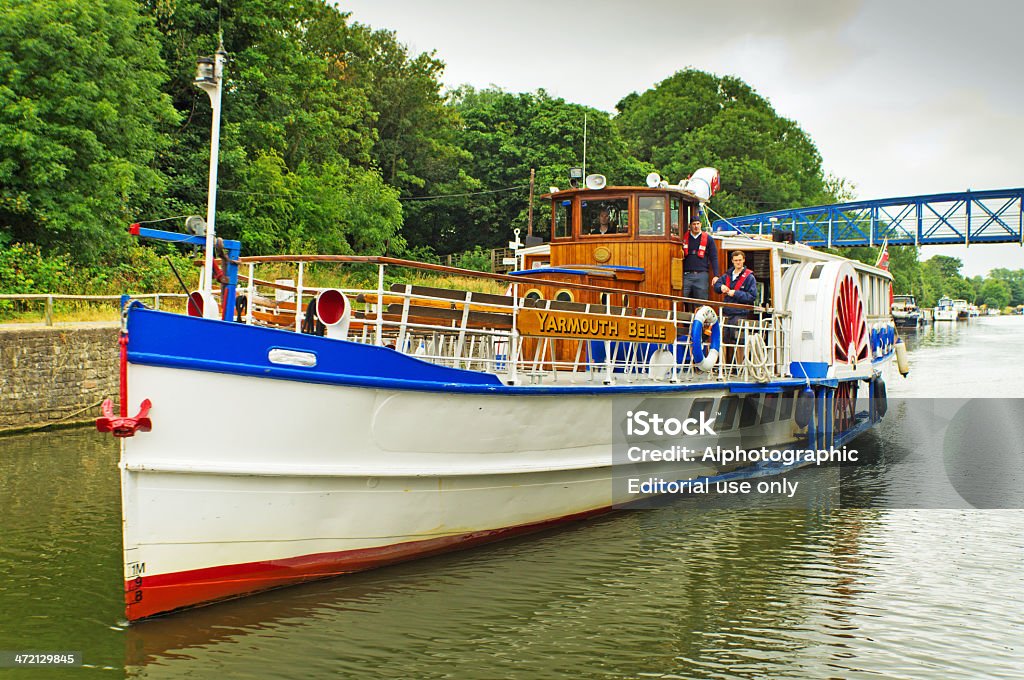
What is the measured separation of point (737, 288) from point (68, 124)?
15.5m

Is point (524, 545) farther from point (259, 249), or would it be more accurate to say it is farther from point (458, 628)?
point (259, 249)

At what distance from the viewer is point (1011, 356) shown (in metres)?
37.5

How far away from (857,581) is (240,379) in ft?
18.1

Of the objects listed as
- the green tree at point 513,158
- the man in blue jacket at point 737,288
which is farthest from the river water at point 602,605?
the green tree at point 513,158

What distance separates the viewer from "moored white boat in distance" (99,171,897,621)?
614 cm

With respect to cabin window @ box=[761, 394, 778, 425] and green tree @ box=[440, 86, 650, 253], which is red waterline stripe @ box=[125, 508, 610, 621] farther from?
green tree @ box=[440, 86, 650, 253]

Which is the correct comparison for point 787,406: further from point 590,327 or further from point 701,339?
point 590,327

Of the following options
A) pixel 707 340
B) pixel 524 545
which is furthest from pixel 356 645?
pixel 707 340

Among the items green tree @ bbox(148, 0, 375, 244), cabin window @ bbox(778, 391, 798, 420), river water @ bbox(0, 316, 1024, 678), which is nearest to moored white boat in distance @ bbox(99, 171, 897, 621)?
river water @ bbox(0, 316, 1024, 678)

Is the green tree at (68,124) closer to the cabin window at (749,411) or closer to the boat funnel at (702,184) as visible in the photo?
the boat funnel at (702,184)

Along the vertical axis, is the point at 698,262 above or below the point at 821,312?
above

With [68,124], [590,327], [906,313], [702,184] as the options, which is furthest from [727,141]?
[590,327]

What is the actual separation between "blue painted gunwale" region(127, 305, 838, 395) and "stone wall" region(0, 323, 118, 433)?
9784mm

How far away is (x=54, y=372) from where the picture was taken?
14805 millimetres
